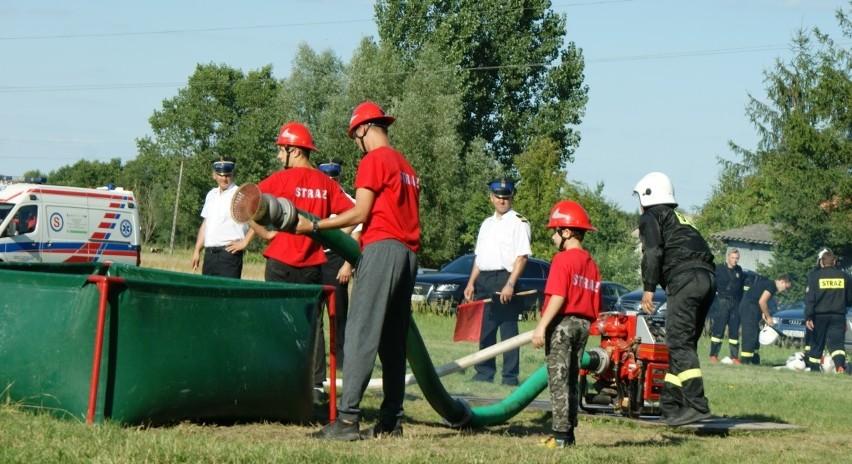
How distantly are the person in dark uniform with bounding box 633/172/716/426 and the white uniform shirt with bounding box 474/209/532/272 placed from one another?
2235 millimetres

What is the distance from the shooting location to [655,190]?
1016 centimetres

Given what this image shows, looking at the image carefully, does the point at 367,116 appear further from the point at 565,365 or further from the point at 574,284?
the point at 565,365

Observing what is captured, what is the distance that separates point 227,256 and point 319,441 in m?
4.73

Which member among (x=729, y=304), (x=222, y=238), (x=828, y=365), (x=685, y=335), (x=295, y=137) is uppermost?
(x=295, y=137)

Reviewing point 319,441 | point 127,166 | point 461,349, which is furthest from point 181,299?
point 127,166

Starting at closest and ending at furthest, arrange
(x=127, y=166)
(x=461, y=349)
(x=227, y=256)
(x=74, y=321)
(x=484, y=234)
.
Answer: (x=74, y=321) < (x=227, y=256) < (x=484, y=234) < (x=461, y=349) < (x=127, y=166)

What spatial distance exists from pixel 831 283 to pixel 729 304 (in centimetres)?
281

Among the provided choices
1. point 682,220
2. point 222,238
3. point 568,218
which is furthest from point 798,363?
point 568,218

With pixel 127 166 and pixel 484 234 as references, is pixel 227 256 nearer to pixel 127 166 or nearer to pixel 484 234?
pixel 484 234

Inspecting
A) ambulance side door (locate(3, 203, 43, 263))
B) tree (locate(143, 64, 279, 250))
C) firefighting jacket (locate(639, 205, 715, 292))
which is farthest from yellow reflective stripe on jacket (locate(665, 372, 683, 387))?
→ tree (locate(143, 64, 279, 250))

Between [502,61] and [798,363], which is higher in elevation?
[502,61]

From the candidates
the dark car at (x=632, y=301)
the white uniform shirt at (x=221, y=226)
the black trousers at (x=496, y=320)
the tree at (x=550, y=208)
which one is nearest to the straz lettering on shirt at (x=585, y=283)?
the black trousers at (x=496, y=320)

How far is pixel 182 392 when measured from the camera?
7293 mm

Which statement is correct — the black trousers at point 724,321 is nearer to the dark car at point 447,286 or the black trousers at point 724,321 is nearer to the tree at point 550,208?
the dark car at point 447,286
